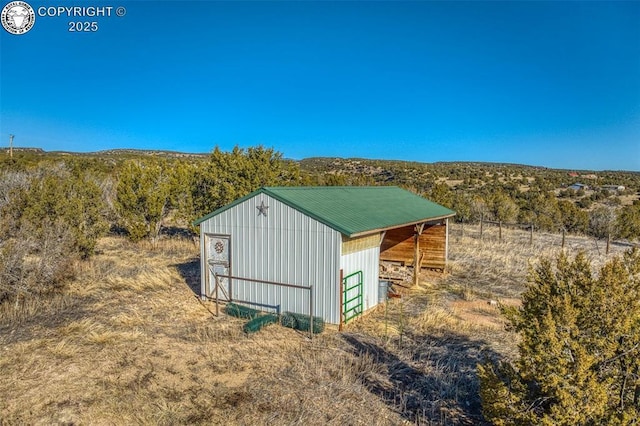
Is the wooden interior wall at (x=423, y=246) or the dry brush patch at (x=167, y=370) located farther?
the wooden interior wall at (x=423, y=246)

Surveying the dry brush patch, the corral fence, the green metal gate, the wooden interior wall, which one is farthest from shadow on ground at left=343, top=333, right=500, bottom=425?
the corral fence

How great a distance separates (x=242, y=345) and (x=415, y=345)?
3.49 metres

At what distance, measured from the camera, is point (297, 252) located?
405 inches

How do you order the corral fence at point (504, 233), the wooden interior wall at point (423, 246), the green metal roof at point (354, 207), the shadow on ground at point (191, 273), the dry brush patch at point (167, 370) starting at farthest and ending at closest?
1. the corral fence at point (504, 233)
2. the wooden interior wall at point (423, 246)
3. the shadow on ground at point (191, 273)
4. the green metal roof at point (354, 207)
5. the dry brush patch at point (167, 370)

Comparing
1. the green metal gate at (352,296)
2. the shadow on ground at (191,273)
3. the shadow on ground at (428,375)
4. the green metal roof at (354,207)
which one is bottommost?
the shadow on ground at (428,375)

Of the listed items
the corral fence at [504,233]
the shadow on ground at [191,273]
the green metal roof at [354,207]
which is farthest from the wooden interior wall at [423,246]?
the corral fence at [504,233]

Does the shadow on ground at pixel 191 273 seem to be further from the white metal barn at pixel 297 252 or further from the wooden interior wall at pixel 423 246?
the wooden interior wall at pixel 423 246

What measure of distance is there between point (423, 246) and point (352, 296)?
722 cm

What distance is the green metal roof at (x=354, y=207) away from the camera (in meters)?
10.2

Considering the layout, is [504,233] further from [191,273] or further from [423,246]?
[191,273]

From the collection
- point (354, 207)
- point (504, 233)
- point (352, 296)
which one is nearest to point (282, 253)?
point (352, 296)

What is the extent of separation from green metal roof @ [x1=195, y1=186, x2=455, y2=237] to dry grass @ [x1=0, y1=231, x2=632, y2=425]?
2332 mm

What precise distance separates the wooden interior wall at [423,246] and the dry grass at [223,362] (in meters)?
3.86

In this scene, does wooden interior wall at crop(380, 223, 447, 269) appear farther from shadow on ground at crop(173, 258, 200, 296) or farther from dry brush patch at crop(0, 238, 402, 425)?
dry brush patch at crop(0, 238, 402, 425)
